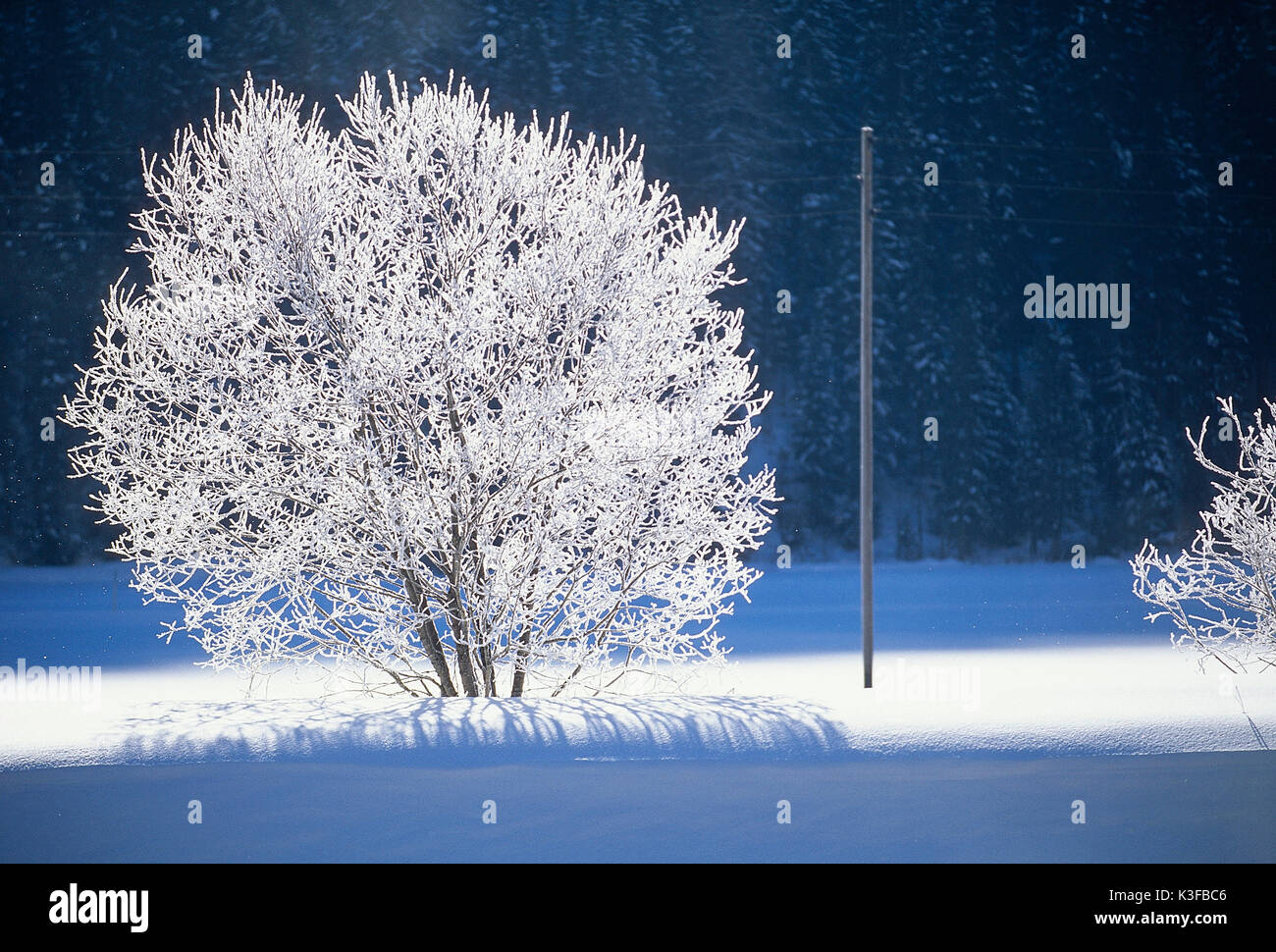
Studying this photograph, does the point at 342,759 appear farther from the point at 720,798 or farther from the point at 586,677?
the point at 586,677

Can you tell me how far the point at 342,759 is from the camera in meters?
6.60

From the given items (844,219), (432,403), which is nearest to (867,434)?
(432,403)

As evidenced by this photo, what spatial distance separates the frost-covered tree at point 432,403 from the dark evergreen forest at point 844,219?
19405mm

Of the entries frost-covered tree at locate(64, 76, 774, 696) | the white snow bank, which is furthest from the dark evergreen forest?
the white snow bank

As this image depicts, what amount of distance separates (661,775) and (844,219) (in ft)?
78.4

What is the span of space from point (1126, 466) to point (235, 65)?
23867mm

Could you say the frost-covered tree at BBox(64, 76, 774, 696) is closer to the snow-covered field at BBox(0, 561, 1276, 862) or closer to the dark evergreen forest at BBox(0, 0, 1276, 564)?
the snow-covered field at BBox(0, 561, 1276, 862)

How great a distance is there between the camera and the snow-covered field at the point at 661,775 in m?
5.82

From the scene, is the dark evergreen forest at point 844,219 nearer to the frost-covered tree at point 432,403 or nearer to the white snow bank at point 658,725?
the frost-covered tree at point 432,403

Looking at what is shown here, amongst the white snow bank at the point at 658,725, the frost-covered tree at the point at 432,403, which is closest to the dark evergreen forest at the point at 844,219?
the frost-covered tree at the point at 432,403

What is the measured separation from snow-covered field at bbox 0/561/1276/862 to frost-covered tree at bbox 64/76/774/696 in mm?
919

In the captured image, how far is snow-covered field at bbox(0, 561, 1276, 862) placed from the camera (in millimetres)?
5820

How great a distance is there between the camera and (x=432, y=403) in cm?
842

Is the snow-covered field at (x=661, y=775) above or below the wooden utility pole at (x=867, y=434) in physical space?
below
